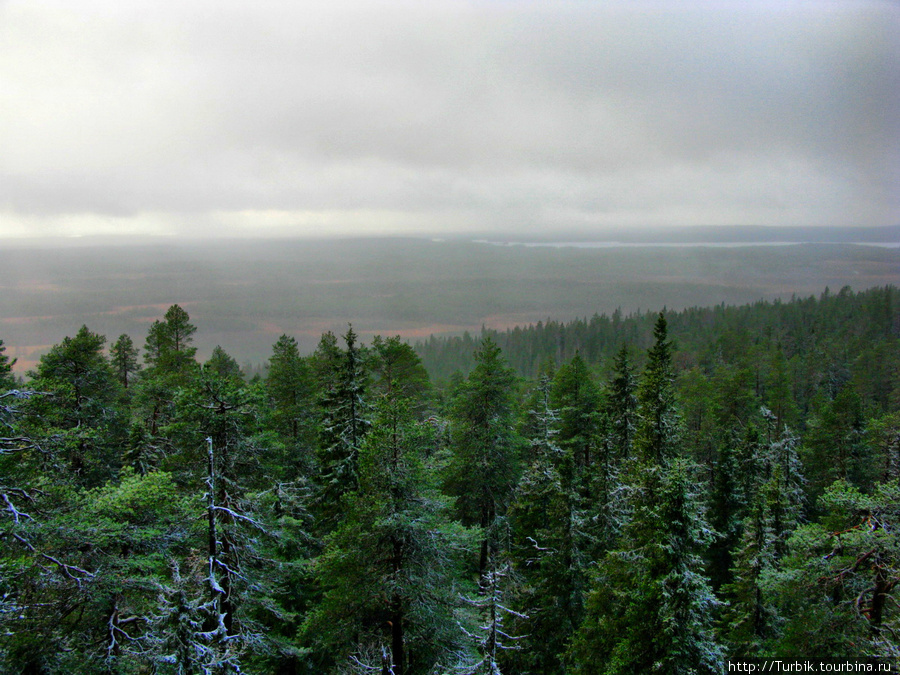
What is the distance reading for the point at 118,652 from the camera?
9.88 metres

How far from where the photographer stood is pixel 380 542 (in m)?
12.5

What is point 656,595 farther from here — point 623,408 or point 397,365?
point 397,365

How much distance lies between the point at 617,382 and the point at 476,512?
10.4m

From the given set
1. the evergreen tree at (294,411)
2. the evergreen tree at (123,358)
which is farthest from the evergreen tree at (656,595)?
the evergreen tree at (123,358)

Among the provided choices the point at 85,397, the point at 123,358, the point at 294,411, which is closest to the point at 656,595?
the point at 294,411

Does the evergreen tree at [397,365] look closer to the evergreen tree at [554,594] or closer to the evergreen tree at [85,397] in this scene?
the evergreen tree at [554,594]

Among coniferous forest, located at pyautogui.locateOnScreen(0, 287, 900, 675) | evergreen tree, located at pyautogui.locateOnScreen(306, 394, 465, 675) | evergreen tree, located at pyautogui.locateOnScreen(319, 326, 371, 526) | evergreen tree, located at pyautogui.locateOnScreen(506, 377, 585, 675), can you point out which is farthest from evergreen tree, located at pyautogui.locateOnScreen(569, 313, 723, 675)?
evergreen tree, located at pyautogui.locateOnScreen(319, 326, 371, 526)

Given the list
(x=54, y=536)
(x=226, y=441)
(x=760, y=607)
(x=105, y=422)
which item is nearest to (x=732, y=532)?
(x=760, y=607)

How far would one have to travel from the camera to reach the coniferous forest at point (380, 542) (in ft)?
31.0

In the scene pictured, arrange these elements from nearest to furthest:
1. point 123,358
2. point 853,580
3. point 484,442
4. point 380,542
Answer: point 853,580 → point 380,542 → point 484,442 → point 123,358

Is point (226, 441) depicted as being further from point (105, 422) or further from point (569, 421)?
point (569, 421)

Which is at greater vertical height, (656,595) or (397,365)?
(397,365)

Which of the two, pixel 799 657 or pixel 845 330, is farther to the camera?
pixel 845 330

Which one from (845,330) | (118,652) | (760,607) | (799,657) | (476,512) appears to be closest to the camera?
(118,652)
